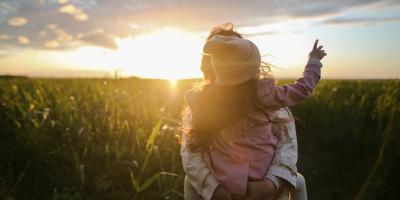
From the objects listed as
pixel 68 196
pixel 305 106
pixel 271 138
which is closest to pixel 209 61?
pixel 271 138

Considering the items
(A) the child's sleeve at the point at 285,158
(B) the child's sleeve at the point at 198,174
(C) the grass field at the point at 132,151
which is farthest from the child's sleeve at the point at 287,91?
(C) the grass field at the point at 132,151

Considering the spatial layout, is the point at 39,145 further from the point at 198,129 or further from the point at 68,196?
the point at 198,129

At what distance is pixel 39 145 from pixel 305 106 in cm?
361

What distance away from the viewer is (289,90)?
2.14m

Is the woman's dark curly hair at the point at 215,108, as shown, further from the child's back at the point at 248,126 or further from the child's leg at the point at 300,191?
the child's leg at the point at 300,191

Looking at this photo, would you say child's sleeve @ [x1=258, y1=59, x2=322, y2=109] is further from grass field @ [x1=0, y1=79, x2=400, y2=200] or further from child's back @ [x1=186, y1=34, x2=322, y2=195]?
grass field @ [x1=0, y1=79, x2=400, y2=200]

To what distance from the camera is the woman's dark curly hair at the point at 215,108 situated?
2154mm

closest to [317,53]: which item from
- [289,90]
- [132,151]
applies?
[289,90]

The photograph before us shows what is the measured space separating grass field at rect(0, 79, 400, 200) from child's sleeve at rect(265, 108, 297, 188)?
1.37 m

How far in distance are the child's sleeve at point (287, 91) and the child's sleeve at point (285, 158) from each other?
166mm

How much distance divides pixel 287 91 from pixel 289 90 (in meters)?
0.01

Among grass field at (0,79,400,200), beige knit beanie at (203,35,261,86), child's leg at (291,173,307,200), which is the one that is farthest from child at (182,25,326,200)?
grass field at (0,79,400,200)

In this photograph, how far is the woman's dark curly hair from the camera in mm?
2154

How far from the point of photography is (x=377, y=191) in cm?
387
